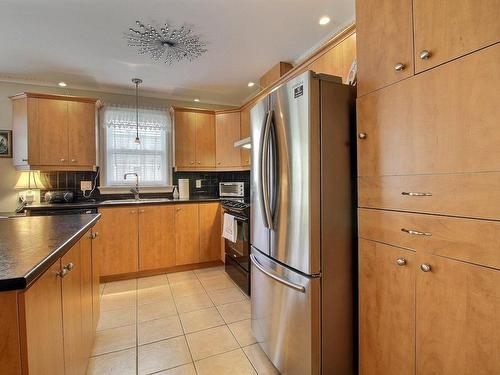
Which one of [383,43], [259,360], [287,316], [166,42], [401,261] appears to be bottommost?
[259,360]

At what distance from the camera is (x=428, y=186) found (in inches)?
39.7

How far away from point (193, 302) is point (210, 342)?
0.69 metres

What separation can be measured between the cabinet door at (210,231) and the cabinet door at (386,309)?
2.46 m

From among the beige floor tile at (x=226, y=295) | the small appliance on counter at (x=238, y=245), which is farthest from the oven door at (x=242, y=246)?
the beige floor tile at (x=226, y=295)

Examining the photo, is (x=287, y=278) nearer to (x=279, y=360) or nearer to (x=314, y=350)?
(x=314, y=350)

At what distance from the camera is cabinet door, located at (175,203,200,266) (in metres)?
3.36

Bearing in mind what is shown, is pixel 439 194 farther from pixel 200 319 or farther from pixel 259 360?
pixel 200 319

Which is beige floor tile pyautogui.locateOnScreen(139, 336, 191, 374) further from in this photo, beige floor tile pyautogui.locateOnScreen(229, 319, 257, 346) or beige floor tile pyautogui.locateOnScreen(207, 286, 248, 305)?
beige floor tile pyautogui.locateOnScreen(207, 286, 248, 305)

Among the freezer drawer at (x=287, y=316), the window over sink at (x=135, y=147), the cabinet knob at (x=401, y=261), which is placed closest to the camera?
the cabinet knob at (x=401, y=261)

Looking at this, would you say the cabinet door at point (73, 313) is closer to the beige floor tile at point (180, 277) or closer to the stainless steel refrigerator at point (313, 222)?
the stainless steel refrigerator at point (313, 222)

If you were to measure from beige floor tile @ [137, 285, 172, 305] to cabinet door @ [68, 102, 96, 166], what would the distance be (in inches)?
69.5

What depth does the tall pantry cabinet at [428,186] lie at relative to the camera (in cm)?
85

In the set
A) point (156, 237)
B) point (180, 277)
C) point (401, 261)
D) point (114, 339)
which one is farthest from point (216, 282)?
point (401, 261)

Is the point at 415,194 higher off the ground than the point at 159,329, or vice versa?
the point at 415,194
